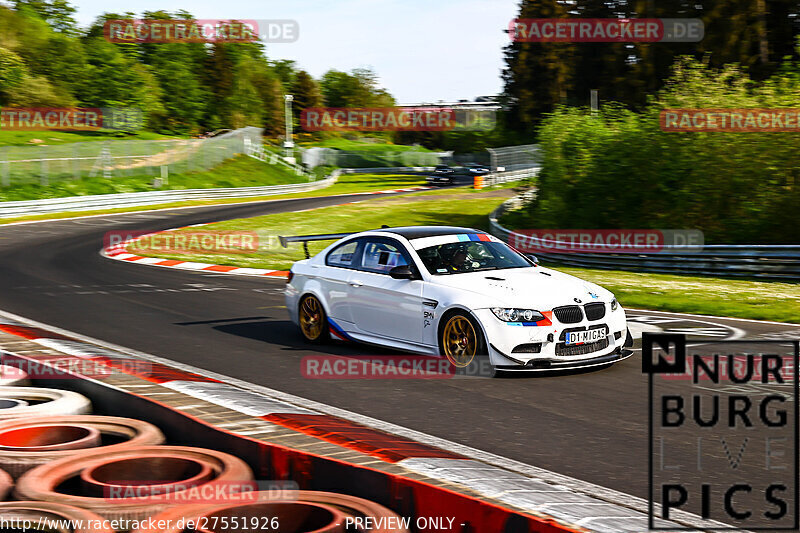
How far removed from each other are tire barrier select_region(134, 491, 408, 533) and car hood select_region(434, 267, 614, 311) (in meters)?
4.98

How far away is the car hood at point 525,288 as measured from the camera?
9.09m

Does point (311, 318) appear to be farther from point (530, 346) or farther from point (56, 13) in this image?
point (56, 13)

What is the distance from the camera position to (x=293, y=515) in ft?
14.0

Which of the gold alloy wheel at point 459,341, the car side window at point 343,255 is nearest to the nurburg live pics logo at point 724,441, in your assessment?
the gold alloy wheel at point 459,341

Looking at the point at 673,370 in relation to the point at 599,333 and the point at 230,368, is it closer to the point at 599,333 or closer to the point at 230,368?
the point at 599,333

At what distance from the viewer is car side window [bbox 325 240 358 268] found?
36.3 ft

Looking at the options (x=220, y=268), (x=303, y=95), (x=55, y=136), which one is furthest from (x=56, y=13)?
(x=220, y=268)

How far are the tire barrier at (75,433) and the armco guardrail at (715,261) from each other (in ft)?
54.6

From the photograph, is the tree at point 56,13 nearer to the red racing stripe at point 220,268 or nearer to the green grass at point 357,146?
the green grass at point 357,146

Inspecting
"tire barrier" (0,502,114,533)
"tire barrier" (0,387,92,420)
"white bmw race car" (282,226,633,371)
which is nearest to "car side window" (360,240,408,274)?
"white bmw race car" (282,226,633,371)

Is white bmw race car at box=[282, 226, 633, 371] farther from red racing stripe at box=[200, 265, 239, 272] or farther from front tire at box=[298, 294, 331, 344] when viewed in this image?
red racing stripe at box=[200, 265, 239, 272]

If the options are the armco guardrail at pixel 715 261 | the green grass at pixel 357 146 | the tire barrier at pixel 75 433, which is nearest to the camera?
the tire barrier at pixel 75 433

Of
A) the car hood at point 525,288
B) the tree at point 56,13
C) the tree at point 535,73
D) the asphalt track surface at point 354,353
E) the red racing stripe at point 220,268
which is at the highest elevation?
the tree at point 56,13

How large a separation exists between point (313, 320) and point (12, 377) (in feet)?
14.4
